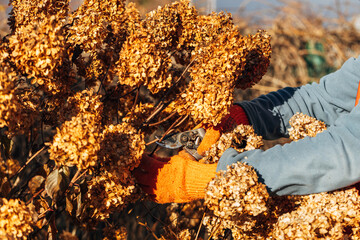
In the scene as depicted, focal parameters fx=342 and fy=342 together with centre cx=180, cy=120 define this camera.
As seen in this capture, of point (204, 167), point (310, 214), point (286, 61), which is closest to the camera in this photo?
point (310, 214)

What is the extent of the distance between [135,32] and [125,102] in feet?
1.63

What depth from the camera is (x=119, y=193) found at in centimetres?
128

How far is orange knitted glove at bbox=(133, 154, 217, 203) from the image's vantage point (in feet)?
4.48

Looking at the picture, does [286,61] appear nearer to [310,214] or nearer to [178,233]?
[178,233]

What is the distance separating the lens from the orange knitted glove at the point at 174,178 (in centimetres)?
136

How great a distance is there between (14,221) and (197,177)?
2.19 ft

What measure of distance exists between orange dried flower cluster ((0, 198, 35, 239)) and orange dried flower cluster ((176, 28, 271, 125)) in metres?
0.68

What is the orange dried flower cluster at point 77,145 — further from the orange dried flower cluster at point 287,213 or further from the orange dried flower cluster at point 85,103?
the orange dried flower cluster at point 287,213

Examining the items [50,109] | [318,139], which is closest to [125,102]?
[50,109]

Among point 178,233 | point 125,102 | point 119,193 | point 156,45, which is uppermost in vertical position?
point 156,45

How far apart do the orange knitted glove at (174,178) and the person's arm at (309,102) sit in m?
0.65

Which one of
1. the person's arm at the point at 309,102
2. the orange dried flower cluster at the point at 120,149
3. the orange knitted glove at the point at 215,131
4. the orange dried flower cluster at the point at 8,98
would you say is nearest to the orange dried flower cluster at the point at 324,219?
the orange knitted glove at the point at 215,131

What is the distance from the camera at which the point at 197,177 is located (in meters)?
1.36

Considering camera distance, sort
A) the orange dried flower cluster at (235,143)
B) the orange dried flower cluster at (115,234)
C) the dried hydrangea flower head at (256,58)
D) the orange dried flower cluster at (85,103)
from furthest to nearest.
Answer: the orange dried flower cluster at (115,234), the dried hydrangea flower head at (256,58), the orange dried flower cluster at (235,143), the orange dried flower cluster at (85,103)
